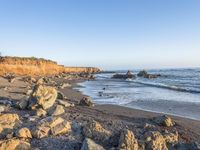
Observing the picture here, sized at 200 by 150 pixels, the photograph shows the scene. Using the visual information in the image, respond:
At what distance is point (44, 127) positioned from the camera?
869 cm

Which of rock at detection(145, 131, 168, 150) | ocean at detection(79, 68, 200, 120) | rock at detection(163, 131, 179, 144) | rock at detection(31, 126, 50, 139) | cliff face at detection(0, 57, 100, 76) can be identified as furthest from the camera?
cliff face at detection(0, 57, 100, 76)

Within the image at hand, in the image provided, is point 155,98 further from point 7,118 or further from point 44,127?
point 44,127

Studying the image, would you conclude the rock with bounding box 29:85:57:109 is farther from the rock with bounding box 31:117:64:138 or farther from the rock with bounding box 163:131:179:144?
the rock with bounding box 163:131:179:144

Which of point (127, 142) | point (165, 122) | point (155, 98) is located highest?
point (127, 142)

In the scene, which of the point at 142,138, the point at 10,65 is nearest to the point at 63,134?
the point at 142,138

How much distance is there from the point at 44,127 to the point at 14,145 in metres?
1.35

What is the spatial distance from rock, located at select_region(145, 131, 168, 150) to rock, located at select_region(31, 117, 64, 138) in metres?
2.76

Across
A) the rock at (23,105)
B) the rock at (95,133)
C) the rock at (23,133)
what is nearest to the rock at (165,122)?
the rock at (95,133)

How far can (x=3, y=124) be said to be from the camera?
29.2ft

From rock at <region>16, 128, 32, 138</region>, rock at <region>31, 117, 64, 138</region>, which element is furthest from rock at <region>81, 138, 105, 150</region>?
rock at <region>16, 128, 32, 138</region>

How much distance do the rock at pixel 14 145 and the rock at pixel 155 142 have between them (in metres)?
3.15

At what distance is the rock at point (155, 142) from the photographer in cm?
790

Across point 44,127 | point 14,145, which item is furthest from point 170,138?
point 14,145

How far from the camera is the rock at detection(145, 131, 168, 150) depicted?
311 inches
